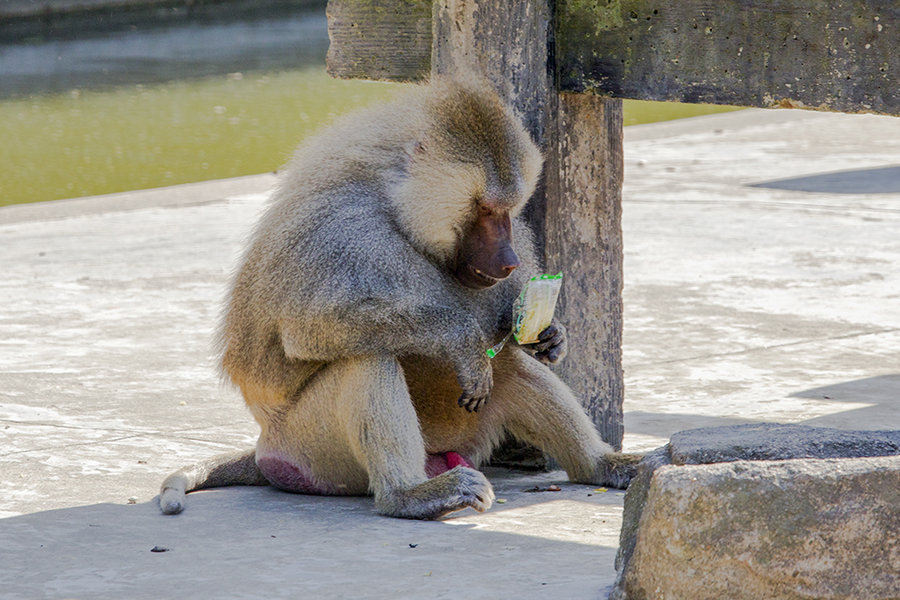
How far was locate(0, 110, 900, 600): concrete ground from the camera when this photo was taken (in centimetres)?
345

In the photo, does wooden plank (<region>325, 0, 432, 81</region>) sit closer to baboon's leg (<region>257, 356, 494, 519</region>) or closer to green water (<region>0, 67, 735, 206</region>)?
baboon's leg (<region>257, 356, 494, 519</region>)

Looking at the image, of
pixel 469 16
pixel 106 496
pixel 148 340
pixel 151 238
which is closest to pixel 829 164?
pixel 151 238

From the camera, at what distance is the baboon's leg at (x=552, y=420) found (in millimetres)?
4320

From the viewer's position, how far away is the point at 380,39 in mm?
4805

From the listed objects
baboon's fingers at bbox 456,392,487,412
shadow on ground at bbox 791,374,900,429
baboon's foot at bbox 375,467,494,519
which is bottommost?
shadow on ground at bbox 791,374,900,429

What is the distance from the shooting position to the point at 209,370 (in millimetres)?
5957

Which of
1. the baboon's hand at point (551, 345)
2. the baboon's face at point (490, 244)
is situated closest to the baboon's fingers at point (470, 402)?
the baboon's hand at point (551, 345)

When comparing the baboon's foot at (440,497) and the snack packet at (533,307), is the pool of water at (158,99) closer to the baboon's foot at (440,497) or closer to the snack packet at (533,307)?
the snack packet at (533,307)

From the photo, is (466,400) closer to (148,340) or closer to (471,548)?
(471,548)

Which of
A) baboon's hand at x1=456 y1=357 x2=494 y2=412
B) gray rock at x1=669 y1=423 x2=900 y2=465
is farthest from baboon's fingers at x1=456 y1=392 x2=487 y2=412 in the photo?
gray rock at x1=669 y1=423 x2=900 y2=465

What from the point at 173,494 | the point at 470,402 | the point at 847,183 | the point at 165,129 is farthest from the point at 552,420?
the point at 165,129

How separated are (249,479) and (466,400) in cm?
84

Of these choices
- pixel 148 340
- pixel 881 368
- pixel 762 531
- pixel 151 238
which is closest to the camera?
pixel 762 531

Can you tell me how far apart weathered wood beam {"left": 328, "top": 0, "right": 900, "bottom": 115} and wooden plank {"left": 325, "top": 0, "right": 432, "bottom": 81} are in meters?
0.10
